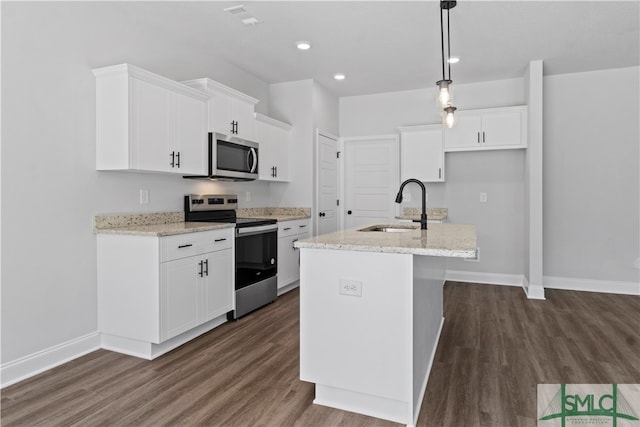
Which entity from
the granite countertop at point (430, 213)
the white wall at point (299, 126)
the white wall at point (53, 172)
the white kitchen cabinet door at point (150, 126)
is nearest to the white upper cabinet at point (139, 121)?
the white kitchen cabinet door at point (150, 126)

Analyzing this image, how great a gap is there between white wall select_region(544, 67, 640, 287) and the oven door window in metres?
3.38

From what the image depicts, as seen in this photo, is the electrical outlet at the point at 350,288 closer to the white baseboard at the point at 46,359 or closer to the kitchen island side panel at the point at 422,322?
the kitchen island side panel at the point at 422,322

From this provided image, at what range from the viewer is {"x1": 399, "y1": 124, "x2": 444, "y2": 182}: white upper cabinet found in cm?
501

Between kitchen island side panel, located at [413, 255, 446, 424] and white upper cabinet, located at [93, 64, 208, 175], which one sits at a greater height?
white upper cabinet, located at [93, 64, 208, 175]

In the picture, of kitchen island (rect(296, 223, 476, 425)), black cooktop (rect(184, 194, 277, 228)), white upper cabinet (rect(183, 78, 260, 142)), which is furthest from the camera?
black cooktop (rect(184, 194, 277, 228))

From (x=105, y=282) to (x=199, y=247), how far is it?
0.70 meters

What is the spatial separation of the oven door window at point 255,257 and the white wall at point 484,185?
2294mm

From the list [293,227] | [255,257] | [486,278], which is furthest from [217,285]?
[486,278]

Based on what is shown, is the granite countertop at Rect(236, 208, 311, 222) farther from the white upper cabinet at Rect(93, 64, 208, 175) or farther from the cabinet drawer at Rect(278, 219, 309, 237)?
the white upper cabinet at Rect(93, 64, 208, 175)

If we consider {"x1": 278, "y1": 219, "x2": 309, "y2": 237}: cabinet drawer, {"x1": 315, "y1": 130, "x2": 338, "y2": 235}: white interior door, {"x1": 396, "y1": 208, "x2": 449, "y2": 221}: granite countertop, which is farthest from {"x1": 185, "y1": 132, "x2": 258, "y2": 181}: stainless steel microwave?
{"x1": 396, "y1": 208, "x2": 449, "y2": 221}: granite countertop

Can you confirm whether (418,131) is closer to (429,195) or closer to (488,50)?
(429,195)

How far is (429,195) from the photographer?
538 cm

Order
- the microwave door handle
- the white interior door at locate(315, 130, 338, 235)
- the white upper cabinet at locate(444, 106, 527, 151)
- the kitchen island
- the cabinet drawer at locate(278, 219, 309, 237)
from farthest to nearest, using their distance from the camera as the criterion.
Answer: the white interior door at locate(315, 130, 338, 235) → the white upper cabinet at locate(444, 106, 527, 151) → the cabinet drawer at locate(278, 219, 309, 237) → the microwave door handle → the kitchen island

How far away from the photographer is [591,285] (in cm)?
468
